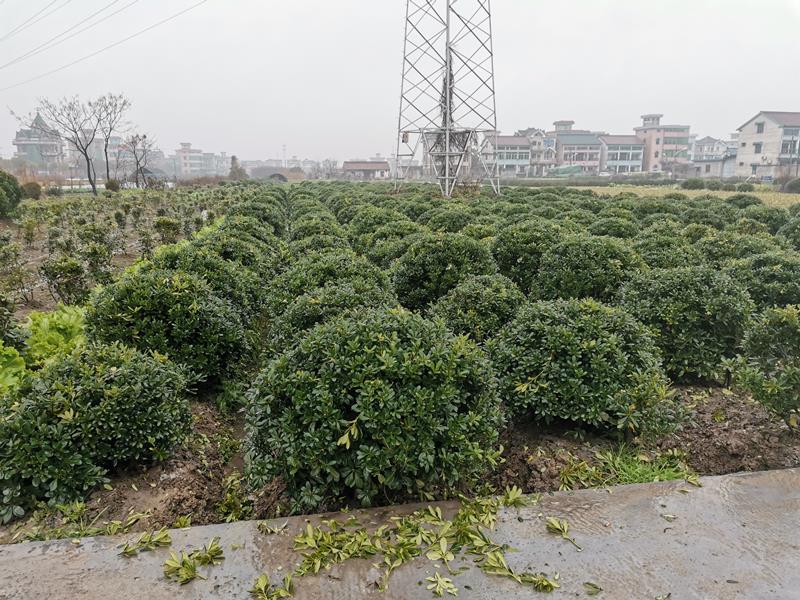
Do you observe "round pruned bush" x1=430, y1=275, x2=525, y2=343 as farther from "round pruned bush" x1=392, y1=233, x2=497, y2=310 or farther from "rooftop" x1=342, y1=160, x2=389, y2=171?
"rooftop" x1=342, y1=160, x2=389, y2=171

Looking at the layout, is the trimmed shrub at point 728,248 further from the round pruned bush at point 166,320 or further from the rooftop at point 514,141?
the rooftop at point 514,141

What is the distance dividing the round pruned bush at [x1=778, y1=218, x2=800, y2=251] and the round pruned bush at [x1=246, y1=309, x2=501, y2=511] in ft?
31.1

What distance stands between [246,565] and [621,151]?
8680 cm

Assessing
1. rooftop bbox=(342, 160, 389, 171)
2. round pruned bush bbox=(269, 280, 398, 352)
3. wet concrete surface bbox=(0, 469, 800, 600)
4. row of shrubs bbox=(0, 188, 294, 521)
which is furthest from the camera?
rooftop bbox=(342, 160, 389, 171)

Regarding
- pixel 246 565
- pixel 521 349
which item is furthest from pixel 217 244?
pixel 246 565

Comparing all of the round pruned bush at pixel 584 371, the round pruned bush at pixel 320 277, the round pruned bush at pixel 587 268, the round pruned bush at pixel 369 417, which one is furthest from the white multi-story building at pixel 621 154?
the round pruned bush at pixel 369 417

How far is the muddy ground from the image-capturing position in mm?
3008

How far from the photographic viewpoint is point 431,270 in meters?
6.10

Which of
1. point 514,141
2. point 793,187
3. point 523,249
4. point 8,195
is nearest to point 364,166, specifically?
point 514,141

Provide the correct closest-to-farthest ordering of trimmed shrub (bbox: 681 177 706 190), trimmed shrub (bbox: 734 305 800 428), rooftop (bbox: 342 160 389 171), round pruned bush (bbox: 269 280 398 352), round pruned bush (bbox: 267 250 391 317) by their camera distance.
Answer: trimmed shrub (bbox: 734 305 800 428)
round pruned bush (bbox: 269 280 398 352)
round pruned bush (bbox: 267 250 391 317)
trimmed shrub (bbox: 681 177 706 190)
rooftop (bbox: 342 160 389 171)

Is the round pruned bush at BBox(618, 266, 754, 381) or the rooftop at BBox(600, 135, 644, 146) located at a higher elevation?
the rooftop at BBox(600, 135, 644, 146)

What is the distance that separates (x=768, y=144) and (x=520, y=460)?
6887 centimetres

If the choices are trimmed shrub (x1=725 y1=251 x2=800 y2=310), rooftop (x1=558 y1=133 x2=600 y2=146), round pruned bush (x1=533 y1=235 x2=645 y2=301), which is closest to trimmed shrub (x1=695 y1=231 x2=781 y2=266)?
trimmed shrub (x1=725 y1=251 x2=800 y2=310)

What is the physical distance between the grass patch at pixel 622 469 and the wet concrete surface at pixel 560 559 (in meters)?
0.35
